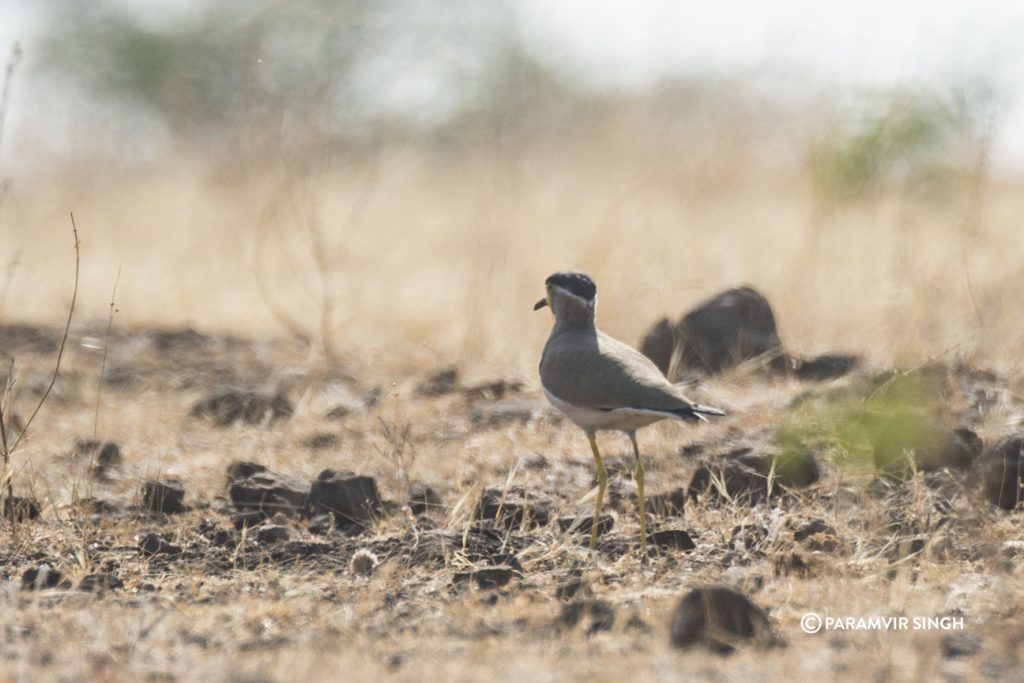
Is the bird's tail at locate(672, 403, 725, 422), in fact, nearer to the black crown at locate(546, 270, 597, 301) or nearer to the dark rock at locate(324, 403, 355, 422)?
the black crown at locate(546, 270, 597, 301)

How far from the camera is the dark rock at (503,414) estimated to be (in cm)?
622

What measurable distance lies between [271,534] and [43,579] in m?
0.81

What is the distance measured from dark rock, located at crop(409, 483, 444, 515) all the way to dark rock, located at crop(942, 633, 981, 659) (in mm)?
2038

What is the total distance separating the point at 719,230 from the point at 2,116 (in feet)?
24.4

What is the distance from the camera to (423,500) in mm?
5109

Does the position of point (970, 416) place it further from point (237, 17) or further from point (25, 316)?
point (237, 17)

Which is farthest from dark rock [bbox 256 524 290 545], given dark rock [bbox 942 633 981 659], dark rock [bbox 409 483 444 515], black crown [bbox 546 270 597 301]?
dark rock [bbox 942 633 981 659]

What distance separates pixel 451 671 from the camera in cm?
334

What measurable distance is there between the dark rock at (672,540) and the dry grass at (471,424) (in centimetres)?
9

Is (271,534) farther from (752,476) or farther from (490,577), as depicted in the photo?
(752,476)

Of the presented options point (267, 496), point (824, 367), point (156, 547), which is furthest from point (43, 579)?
point (824, 367)

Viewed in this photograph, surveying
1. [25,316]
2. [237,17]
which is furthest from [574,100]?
[25,316]

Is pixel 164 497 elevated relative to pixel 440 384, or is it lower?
lower

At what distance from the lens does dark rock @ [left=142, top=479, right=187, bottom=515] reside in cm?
508
